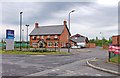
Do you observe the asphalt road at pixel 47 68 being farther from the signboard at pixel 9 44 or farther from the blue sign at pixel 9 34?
the blue sign at pixel 9 34

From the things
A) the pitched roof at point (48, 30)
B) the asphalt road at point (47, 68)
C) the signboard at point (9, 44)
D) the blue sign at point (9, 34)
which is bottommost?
the asphalt road at point (47, 68)

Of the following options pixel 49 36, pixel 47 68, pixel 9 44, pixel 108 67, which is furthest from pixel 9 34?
pixel 49 36

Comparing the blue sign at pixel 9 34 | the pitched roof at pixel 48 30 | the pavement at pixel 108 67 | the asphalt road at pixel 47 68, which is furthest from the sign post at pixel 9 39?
the pitched roof at pixel 48 30

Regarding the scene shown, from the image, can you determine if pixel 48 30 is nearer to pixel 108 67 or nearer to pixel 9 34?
pixel 9 34

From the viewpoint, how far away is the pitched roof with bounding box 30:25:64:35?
7812 cm

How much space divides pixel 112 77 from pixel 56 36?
6557cm

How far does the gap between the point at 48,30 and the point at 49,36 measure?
2992 mm

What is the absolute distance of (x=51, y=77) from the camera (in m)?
11.5

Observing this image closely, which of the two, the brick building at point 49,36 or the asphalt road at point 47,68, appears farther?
the brick building at point 49,36

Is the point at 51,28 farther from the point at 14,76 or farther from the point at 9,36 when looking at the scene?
the point at 14,76

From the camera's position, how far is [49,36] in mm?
78875

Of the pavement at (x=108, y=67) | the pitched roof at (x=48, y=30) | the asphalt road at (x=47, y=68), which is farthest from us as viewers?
the pitched roof at (x=48, y=30)

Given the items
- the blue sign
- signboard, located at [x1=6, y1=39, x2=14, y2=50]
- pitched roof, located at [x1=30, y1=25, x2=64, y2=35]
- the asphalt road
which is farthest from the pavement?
pitched roof, located at [x1=30, y1=25, x2=64, y2=35]

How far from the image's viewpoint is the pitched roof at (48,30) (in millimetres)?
78125
